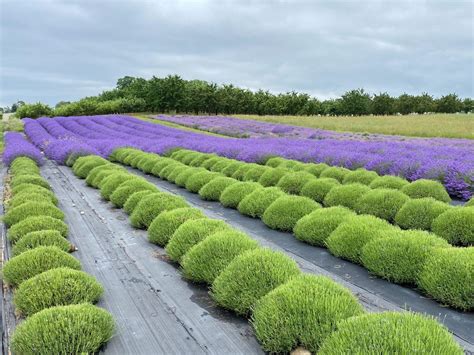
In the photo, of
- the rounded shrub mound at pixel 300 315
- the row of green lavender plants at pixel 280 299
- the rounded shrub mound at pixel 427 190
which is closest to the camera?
the row of green lavender plants at pixel 280 299

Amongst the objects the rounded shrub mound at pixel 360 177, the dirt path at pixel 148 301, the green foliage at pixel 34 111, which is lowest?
the dirt path at pixel 148 301

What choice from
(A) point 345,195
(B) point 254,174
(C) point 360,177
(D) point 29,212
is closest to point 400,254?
(A) point 345,195

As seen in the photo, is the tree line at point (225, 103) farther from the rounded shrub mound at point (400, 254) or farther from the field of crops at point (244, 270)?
the rounded shrub mound at point (400, 254)

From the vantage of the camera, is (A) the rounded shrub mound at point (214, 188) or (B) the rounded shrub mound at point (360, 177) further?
(B) the rounded shrub mound at point (360, 177)

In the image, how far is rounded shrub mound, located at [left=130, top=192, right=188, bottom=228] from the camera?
6.57 metres

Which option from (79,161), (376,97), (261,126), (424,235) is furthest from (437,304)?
(376,97)

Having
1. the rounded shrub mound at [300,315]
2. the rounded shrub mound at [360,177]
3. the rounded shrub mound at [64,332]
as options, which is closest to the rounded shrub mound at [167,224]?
the rounded shrub mound at [64,332]

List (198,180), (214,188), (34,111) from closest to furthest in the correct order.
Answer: (214,188) → (198,180) → (34,111)

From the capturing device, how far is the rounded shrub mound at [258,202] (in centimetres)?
714

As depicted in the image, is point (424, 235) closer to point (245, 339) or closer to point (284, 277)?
point (284, 277)

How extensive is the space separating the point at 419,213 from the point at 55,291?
187 inches

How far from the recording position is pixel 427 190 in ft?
24.6

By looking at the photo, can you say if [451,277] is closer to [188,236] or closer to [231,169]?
[188,236]

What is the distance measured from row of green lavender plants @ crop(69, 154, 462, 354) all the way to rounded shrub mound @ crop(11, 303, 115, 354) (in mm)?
1067
